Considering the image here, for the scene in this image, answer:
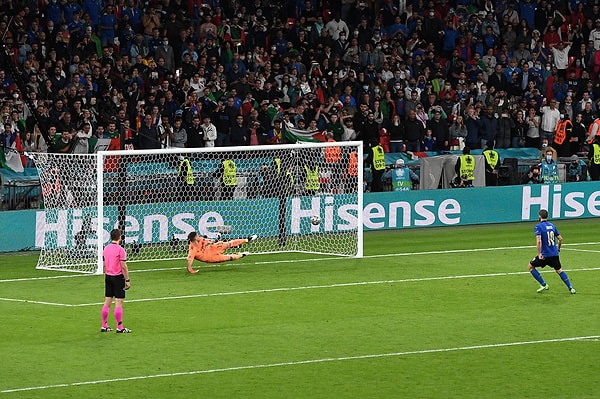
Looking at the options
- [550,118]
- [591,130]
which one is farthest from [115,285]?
[591,130]

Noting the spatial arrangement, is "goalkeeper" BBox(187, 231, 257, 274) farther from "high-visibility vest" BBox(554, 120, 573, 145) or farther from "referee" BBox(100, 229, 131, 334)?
"high-visibility vest" BBox(554, 120, 573, 145)

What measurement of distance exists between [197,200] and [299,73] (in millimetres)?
8828

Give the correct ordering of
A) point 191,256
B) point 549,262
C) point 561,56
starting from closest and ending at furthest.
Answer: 1. point 549,262
2. point 191,256
3. point 561,56

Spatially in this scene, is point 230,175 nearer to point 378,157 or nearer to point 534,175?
point 378,157

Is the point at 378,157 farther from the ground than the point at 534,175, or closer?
farther from the ground

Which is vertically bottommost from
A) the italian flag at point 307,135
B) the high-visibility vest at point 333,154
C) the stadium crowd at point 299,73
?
the high-visibility vest at point 333,154

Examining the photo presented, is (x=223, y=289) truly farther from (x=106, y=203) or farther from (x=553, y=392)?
(x=553, y=392)

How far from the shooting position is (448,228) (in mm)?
31578

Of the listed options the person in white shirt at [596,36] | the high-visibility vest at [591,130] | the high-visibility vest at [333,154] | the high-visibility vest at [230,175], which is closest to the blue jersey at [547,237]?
the high-visibility vest at [333,154]

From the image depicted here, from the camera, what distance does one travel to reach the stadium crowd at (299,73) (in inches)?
1211

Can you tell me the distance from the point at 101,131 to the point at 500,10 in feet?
54.8

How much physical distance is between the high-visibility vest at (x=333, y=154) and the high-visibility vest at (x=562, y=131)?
9.90m

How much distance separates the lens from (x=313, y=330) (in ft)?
60.7

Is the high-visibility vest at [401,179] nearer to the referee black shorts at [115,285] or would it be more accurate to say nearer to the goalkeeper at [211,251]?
the goalkeeper at [211,251]
